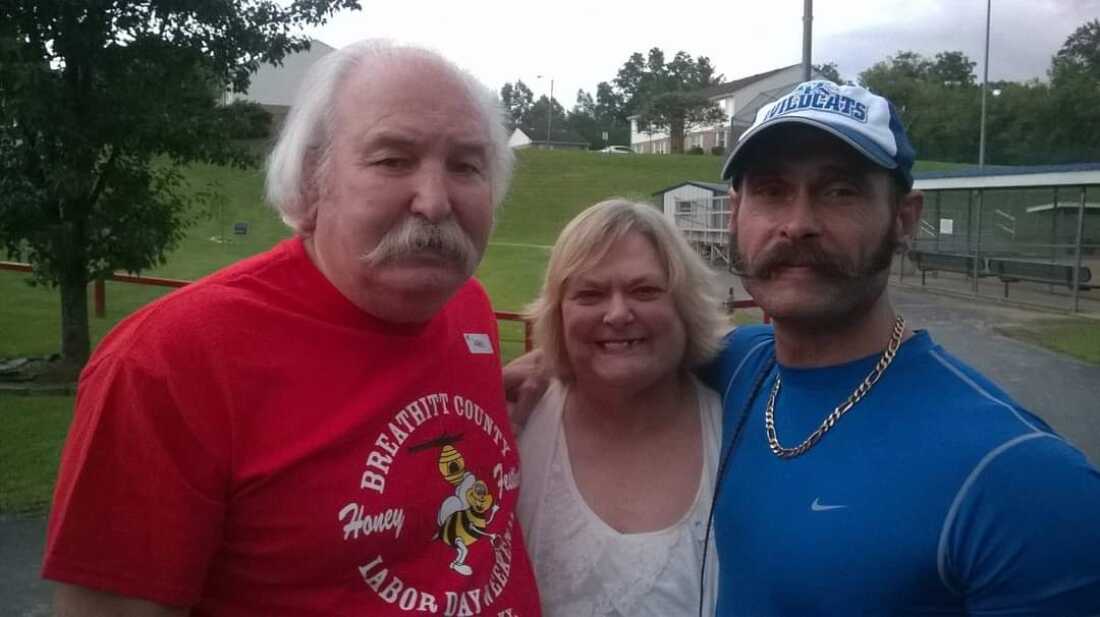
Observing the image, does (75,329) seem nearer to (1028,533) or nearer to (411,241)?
(411,241)

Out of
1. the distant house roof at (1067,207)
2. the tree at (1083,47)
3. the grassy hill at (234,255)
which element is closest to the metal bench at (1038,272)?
the distant house roof at (1067,207)

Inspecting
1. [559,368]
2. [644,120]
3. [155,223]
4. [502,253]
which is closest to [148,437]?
[559,368]

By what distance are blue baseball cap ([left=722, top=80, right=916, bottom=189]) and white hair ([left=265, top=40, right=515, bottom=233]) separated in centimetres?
69

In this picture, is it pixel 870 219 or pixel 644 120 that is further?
pixel 644 120

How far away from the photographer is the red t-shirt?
1.77 meters

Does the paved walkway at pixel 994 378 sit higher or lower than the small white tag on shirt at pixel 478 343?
lower

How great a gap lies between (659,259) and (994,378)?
375 inches

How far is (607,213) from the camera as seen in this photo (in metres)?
2.86

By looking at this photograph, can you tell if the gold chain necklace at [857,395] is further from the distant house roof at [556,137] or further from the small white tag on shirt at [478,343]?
the distant house roof at [556,137]

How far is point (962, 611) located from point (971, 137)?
60316mm

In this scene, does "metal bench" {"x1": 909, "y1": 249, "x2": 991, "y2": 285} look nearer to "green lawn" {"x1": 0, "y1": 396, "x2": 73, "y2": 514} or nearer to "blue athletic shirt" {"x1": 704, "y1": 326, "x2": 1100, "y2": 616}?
"green lawn" {"x1": 0, "y1": 396, "x2": 73, "y2": 514}

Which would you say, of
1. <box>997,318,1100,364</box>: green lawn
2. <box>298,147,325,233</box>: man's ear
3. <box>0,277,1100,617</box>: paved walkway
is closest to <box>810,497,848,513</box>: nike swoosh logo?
<box>298,147,325,233</box>: man's ear

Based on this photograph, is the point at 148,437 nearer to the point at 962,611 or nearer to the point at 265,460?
the point at 265,460

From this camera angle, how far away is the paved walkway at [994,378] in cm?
511
